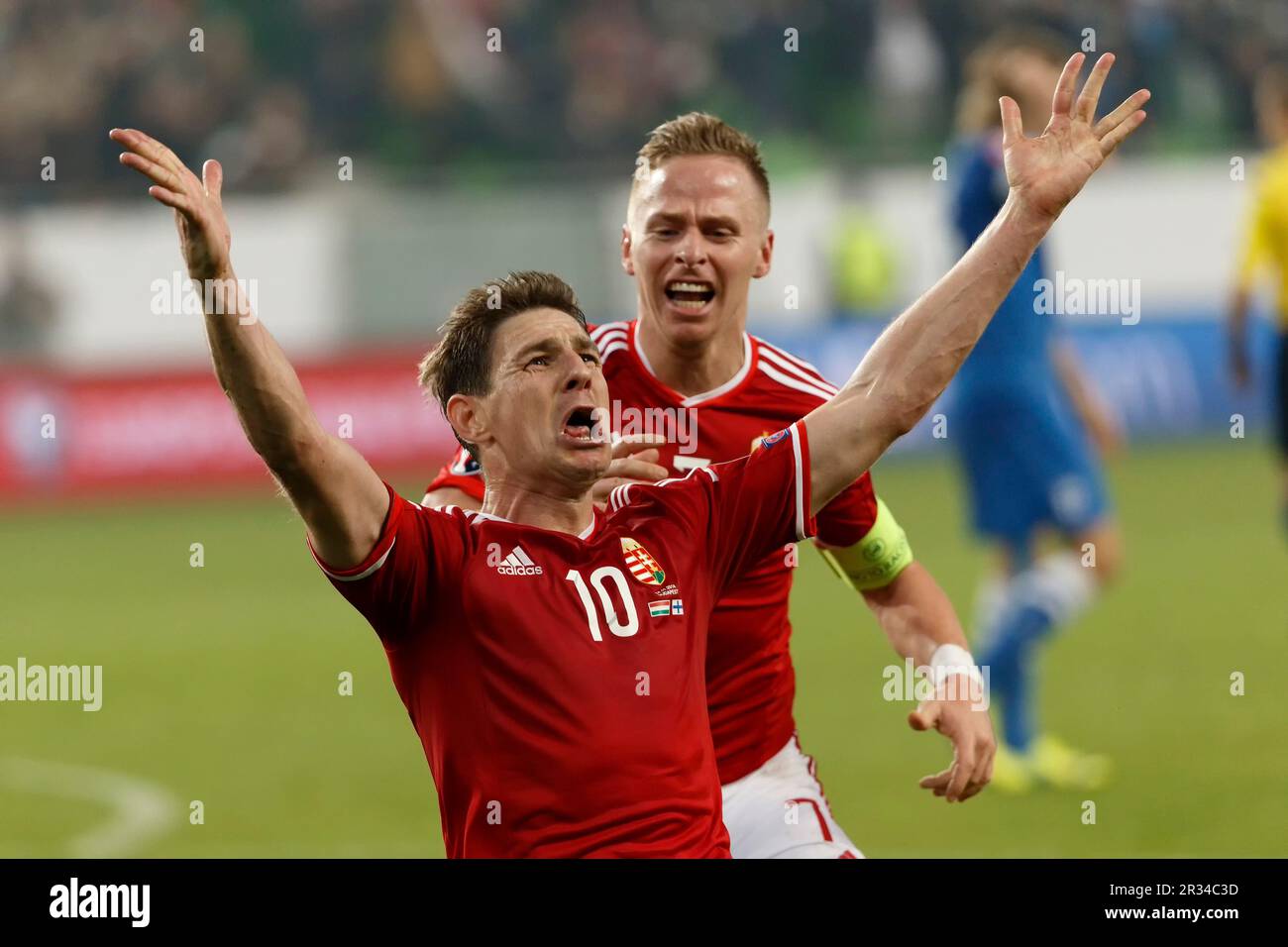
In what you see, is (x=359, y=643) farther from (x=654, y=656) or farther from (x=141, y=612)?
(x=654, y=656)

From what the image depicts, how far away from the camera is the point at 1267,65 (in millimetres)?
22219

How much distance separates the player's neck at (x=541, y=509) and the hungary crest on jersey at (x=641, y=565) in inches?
4.5

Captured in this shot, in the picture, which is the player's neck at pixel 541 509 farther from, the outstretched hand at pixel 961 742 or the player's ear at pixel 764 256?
the player's ear at pixel 764 256

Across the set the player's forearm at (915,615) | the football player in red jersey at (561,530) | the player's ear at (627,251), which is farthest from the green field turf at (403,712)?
the player's forearm at (915,615)

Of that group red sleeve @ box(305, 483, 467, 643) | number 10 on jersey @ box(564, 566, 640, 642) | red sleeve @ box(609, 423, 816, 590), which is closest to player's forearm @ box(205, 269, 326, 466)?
red sleeve @ box(305, 483, 467, 643)

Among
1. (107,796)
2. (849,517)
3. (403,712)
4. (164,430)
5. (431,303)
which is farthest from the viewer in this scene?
(431,303)

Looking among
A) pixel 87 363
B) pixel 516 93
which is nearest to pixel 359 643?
pixel 87 363

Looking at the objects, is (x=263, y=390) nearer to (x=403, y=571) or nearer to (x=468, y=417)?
(x=403, y=571)

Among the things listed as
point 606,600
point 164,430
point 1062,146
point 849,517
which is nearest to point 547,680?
point 606,600

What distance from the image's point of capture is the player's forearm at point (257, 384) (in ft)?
10.9

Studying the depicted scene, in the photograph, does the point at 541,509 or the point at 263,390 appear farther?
the point at 541,509

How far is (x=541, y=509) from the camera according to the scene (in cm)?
387

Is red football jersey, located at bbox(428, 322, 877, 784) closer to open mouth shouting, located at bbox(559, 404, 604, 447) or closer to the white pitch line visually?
open mouth shouting, located at bbox(559, 404, 604, 447)

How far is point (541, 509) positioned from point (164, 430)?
15412 millimetres
